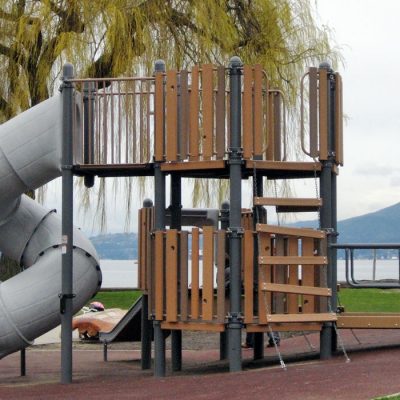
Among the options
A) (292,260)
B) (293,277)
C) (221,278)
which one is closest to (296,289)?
(293,277)

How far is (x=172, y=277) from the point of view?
15578 millimetres

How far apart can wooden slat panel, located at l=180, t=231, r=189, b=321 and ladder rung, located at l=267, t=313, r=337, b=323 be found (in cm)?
106

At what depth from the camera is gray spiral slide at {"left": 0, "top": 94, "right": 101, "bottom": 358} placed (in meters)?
16.2

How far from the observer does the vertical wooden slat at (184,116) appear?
51.4 feet

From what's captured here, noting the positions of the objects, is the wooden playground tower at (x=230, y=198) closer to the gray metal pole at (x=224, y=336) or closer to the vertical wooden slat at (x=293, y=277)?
the vertical wooden slat at (x=293, y=277)

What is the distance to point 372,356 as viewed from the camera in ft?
51.6

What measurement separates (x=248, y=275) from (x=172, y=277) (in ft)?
3.13

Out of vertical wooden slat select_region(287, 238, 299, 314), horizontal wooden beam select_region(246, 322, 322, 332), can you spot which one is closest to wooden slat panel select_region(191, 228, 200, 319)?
horizontal wooden beam select_region(246, 322, 322, 332)

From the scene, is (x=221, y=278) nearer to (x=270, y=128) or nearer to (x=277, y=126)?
(x=270, y=128)

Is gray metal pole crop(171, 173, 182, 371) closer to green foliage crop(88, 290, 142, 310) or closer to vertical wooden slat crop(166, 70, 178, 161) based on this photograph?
vertical wooden slat crop(166, 70, 178, 161)

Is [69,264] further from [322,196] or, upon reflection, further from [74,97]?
[322,196]

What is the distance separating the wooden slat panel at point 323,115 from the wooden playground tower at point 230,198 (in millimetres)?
13

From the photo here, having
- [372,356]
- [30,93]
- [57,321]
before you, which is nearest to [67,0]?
[30,93]

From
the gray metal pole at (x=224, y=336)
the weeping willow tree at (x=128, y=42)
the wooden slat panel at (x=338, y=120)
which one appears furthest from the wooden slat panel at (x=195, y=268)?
the weeping willow tree at (x=128, y=42)
